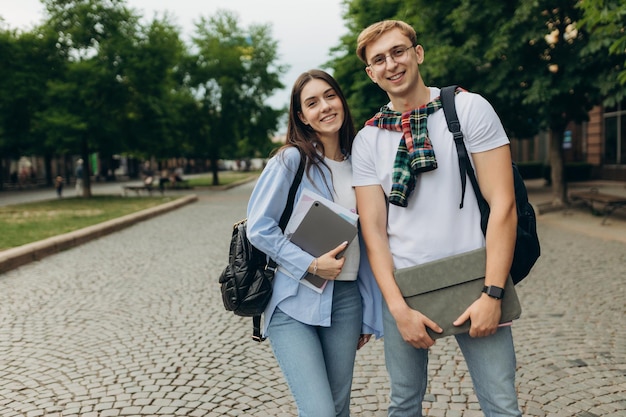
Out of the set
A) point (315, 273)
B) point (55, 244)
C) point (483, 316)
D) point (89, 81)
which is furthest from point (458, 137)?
point (89, 81)

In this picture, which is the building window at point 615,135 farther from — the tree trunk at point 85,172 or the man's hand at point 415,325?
the man's hand at point 415,325

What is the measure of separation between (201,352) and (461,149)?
3.35 metres

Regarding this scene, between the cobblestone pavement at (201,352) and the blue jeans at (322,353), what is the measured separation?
131 cm

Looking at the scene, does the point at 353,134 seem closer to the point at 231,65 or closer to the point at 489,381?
the point at 489,381

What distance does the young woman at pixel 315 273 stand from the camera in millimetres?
2168

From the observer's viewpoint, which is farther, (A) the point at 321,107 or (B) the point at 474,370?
(A) the point at 321,107

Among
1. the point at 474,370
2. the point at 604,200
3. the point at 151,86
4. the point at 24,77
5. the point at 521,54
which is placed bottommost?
the point at 604,200

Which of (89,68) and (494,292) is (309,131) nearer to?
(494,292)

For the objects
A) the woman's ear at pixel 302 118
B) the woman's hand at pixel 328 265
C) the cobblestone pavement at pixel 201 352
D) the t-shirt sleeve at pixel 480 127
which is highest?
the woman's ear at pixel 302 118

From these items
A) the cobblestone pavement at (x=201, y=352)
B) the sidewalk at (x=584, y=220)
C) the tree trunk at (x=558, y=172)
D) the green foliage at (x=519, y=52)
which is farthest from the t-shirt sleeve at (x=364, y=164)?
the tree trunk at (x=558, y=172)

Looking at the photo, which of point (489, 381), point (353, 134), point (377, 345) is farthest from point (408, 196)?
point (377, 345)

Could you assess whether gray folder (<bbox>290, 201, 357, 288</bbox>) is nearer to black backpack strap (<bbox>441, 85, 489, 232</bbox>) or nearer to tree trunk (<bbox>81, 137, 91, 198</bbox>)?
black backpack strap (<bbox>441, 85, 489, 232</bbox>)

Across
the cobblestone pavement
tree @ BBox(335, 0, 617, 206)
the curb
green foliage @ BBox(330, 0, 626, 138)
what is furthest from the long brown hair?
tree @ BBox(335, 0, 617, 206)

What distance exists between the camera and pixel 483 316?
192cm
